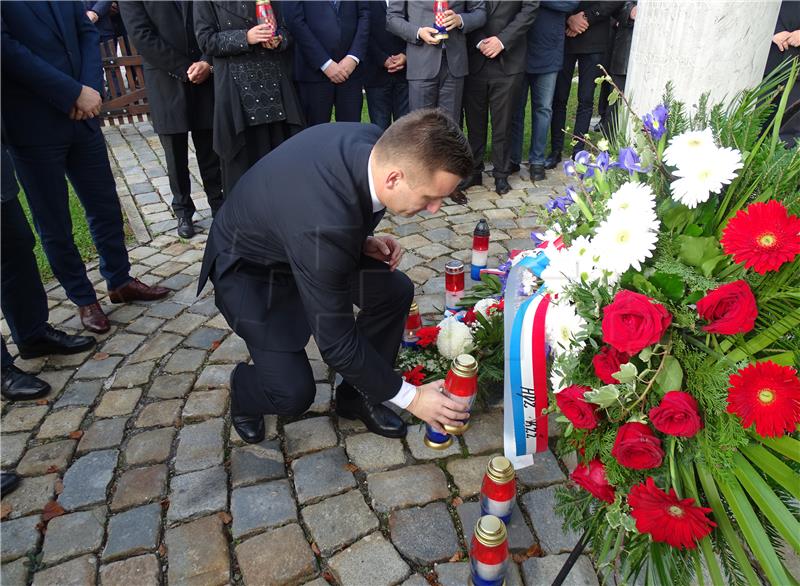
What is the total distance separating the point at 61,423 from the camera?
337cm

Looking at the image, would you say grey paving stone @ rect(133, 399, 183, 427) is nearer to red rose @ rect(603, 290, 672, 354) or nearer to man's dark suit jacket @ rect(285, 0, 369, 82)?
red rose @ rect(603, 290, 672, 354)

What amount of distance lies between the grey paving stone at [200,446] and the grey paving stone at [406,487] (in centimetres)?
84

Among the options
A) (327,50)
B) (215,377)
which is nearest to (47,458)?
(215,377)

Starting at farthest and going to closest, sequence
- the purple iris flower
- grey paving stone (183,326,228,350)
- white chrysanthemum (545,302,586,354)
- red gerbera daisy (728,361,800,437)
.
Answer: grey paving stone (183,326,228,350), the purple iris flower, white chrysanthemum (545,302,586,354), red gerbera daisy (728,361,800,437)

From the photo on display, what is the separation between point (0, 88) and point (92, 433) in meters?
2.21

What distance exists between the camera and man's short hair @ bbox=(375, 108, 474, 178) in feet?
7.70

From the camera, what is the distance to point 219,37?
16.3ft

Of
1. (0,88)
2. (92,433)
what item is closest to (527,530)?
(92,433)

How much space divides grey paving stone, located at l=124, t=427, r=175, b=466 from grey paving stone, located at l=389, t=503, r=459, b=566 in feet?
4.23

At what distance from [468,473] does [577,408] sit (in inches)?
49.9

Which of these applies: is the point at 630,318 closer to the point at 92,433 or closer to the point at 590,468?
the point at 590,468

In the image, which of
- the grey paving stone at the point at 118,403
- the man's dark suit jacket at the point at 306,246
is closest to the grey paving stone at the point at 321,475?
the man's dark suit jacket at the point at 306,246

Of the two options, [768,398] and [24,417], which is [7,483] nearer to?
[24,417]

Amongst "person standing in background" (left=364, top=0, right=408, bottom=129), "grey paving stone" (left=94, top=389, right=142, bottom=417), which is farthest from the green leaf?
"person standing in background" (left=364, top=0, right=408, bottom=129)
